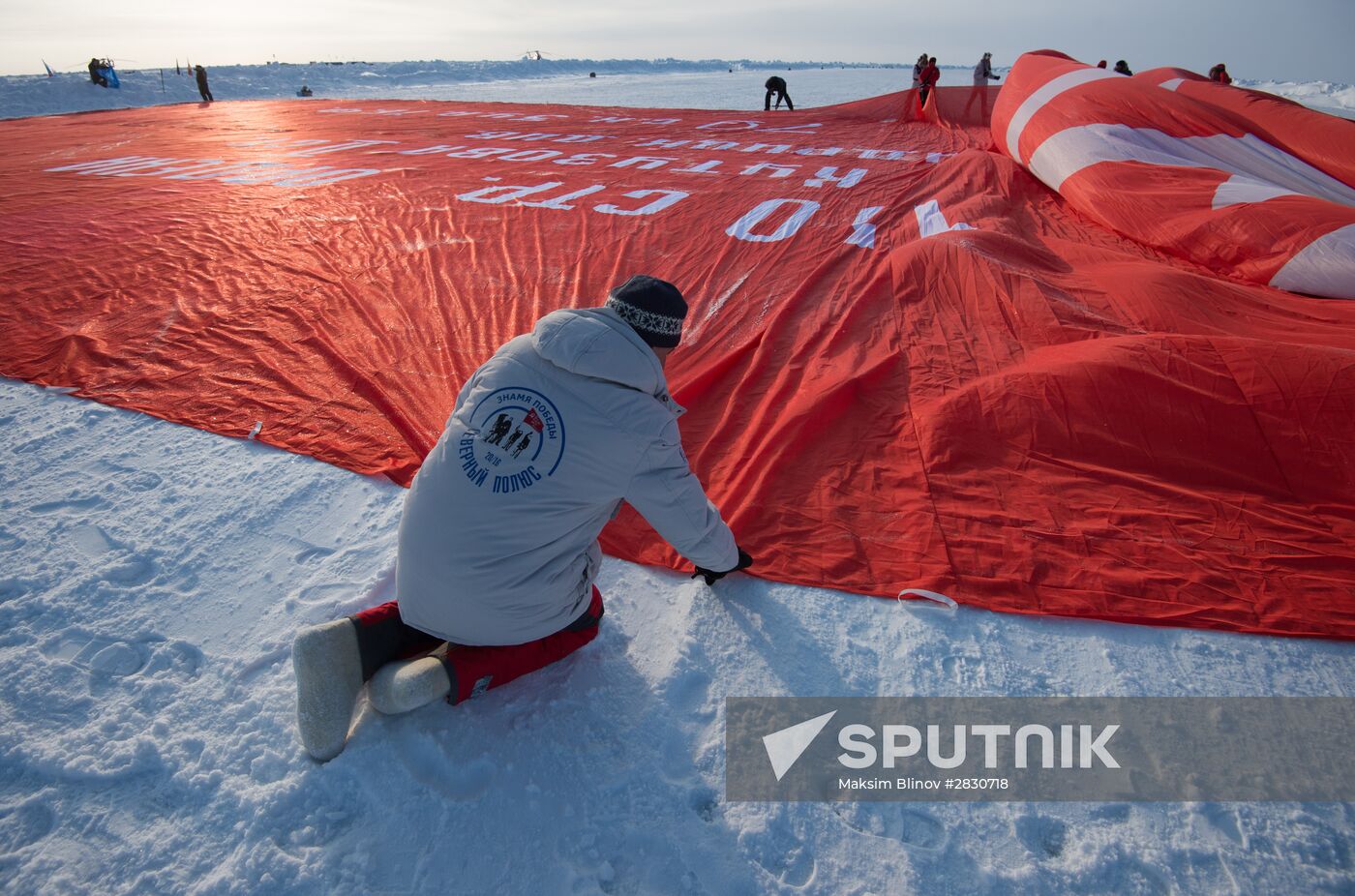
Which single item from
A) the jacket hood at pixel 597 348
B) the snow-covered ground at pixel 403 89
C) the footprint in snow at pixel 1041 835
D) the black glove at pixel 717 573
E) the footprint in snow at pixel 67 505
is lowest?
the footprint in snow at pixel 1041 835

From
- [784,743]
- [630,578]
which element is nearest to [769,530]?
[630,578]

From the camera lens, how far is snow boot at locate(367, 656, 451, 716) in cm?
133

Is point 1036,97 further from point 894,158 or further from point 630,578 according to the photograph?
point 630,578

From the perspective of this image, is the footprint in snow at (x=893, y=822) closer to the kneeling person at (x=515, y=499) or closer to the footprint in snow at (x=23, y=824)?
the kneeling person at (x=515, y=499)

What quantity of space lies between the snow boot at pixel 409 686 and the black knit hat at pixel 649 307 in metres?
0.83

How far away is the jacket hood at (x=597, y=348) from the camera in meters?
1.28

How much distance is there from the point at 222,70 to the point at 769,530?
28.5 m

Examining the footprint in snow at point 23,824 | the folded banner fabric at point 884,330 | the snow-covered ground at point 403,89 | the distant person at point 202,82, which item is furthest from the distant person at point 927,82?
the distant person at point 202,82

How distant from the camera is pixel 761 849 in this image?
1222mm

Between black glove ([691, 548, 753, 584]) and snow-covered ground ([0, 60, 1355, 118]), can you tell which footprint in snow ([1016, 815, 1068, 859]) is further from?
snow-covered ground ([0, 60, 1355, 118])

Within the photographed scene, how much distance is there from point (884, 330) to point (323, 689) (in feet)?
7.98

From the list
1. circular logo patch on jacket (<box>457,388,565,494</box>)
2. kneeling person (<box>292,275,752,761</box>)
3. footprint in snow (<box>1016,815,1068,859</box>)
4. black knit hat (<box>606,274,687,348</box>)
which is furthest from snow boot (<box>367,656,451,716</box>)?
footprint in snow (<box>1016,815,1068,859</box>)

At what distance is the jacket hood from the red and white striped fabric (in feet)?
10.8

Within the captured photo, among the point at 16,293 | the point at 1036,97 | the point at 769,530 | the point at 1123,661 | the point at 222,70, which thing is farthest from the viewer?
the point at 222,70
